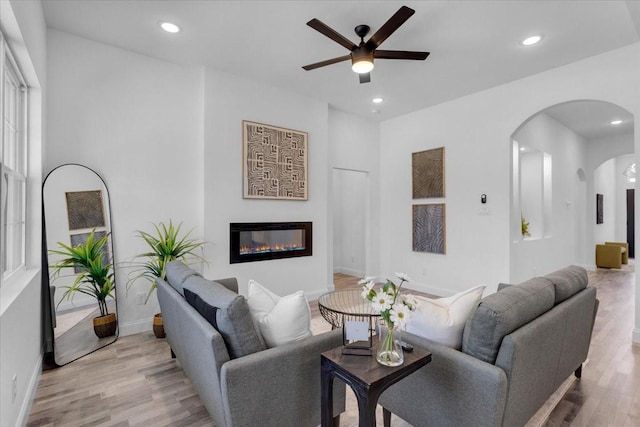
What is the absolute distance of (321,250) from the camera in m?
4.87

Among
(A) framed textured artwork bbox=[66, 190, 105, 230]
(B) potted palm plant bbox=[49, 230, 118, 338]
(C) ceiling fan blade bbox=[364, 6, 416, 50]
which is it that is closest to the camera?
(C) ceiling fan blade bbox=[364, 6, 416, 50]

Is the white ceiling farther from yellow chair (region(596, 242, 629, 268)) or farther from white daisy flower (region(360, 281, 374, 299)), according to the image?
yellow chair (region(596, 242, 629, 268))

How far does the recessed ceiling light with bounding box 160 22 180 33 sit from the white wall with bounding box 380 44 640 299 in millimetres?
3791

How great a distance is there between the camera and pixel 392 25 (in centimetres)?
246

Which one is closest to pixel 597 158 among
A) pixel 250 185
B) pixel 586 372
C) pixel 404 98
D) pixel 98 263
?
pixel 404 98

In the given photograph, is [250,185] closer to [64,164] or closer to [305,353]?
[64,164]

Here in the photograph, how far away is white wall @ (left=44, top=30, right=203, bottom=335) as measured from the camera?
10.3ft

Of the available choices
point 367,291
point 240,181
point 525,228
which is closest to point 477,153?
point 525,228

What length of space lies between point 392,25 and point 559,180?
5519mm

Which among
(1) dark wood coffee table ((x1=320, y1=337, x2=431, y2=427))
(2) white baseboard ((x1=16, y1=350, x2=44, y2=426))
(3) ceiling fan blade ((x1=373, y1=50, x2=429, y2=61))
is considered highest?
(3) ceiling fan blade ((x1=373, y1=50, x2=429, y2=61))

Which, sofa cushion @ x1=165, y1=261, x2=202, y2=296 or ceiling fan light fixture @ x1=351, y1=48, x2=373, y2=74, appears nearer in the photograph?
sofa cushion @ x1=165, y1=261, x2=202, y2=296

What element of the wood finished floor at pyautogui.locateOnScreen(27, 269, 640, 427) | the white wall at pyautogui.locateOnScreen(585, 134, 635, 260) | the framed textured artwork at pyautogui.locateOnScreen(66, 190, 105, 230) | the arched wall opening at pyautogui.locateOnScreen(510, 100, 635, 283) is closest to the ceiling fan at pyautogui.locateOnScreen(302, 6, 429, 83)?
the arched wall opening at pyautogui.locateOnScreen(510, 100, 635, 283)

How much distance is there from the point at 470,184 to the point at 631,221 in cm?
790

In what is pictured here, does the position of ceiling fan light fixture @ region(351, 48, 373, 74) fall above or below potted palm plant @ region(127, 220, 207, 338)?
above
